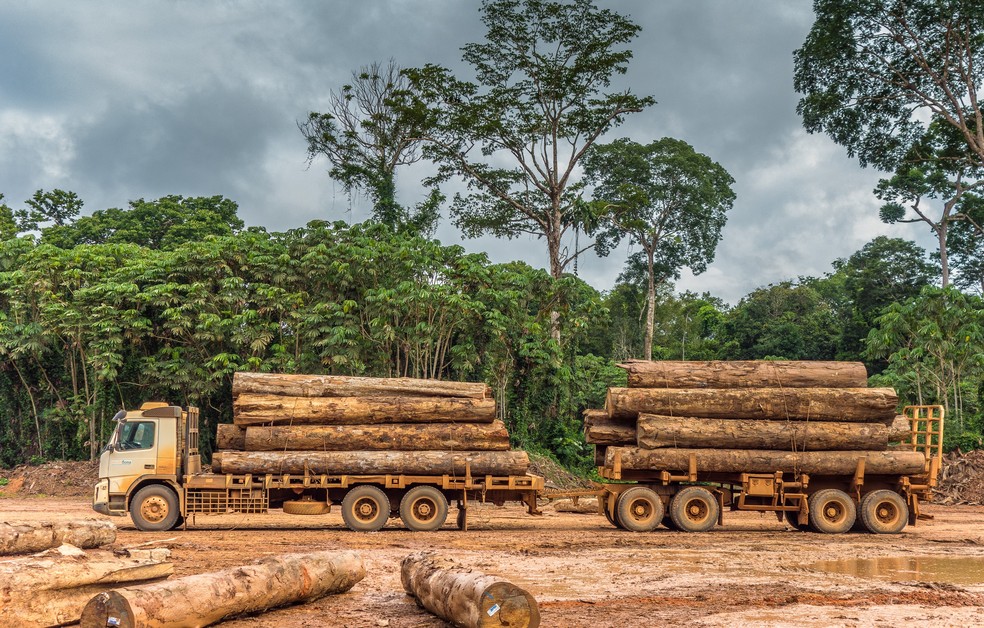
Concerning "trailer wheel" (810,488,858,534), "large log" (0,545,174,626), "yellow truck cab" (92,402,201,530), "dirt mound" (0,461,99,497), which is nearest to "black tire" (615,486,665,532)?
"trailer wheel" (810,488,858,534)

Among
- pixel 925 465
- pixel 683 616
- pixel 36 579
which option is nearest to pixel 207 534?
pixel 36 579

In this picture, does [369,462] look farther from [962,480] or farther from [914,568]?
[962,480]

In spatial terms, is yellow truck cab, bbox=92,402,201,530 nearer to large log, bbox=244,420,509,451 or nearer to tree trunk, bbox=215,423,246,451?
tree trunk, bbox=215,423,246,451

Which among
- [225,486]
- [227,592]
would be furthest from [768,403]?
[227,592]

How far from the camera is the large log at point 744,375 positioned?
19.7 metres

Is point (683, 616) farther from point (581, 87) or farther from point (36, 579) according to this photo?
point (581, 87)

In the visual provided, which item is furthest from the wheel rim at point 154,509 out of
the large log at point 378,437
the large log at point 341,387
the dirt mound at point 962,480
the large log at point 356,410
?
the dirt mound at point 962,480

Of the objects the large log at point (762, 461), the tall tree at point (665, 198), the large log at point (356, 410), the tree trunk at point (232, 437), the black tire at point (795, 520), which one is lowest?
the black tire at point (795, 520)

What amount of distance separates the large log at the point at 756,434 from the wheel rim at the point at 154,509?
31.7ft

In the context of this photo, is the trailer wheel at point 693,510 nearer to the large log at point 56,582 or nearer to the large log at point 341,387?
the large log at point 341,387

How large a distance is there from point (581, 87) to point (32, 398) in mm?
22764

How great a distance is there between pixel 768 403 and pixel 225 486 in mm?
11280

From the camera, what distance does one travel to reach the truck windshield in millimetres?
18109

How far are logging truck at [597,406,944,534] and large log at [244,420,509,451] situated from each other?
2659 mm
